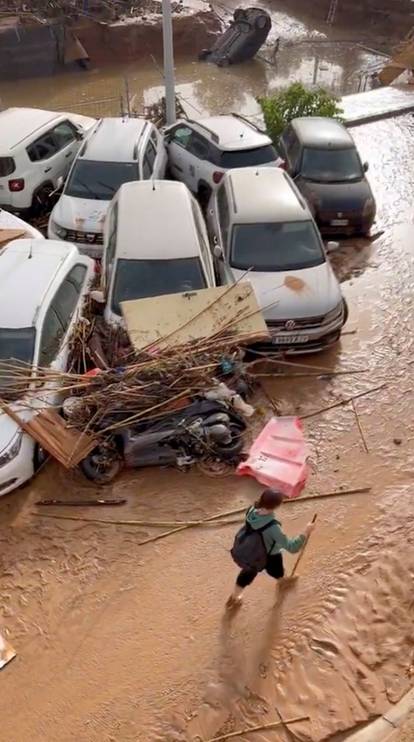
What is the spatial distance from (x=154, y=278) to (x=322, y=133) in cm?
612

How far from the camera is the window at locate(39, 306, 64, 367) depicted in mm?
7082

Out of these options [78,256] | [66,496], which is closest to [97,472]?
[66,496]

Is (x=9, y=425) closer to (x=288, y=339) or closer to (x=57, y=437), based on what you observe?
(x=57, y=437)

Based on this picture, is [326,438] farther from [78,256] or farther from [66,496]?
[78,256]

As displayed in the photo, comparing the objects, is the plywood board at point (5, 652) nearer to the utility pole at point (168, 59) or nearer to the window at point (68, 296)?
the window at point (68, 296)

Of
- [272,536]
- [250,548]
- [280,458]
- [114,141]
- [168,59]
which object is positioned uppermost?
[168,59]

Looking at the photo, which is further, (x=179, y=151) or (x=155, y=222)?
(x=179, y=151)

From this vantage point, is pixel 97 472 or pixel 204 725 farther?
pixel 97 472

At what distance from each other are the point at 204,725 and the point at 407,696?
160 cm

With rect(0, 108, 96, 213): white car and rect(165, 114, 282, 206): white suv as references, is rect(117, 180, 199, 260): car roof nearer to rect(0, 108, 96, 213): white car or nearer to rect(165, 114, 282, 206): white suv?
rect(165, 114, 282, 206): white suv

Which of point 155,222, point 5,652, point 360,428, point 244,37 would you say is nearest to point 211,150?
point 155,222

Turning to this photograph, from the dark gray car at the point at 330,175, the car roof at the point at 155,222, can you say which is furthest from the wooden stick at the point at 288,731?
the dark gray car at the point at 330,175

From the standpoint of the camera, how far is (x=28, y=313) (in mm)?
7160

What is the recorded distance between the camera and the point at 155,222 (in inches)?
338
